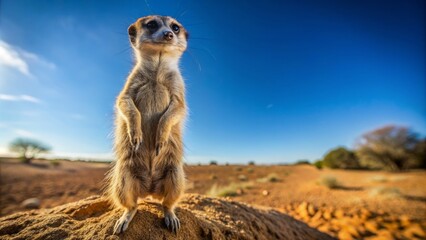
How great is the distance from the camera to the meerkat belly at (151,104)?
255cm

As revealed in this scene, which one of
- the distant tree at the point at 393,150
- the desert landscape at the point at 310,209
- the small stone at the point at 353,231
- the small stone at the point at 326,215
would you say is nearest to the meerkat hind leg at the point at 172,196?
the desert landscape at the point at 310,209

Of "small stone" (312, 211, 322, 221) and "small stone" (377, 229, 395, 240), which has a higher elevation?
"small stone" (312, 211, 322, 221)

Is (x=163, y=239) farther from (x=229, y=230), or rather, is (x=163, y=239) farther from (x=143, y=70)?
(x=143, y=70)

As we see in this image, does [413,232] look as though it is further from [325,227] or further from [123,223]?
[123,223]

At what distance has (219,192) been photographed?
9.39 meters

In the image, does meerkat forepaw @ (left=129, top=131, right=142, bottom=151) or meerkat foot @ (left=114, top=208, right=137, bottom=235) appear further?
meerkat forepaw @ (left=129, top=131, right=142, bottom=151)

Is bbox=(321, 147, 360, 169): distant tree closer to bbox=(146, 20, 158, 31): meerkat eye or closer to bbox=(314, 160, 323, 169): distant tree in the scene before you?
bbox=(314, 160, 323, 169): distant tree

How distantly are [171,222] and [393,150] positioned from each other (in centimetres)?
2743

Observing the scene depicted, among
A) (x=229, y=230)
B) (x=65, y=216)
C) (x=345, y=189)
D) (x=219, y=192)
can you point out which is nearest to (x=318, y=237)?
(x=229, y=230)

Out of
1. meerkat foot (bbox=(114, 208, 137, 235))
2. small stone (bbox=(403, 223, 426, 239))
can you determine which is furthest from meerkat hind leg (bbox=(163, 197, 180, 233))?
small stone (bbox=(403, 223, 426, 239))

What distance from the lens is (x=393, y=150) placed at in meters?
22.2

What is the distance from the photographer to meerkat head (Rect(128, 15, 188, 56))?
2.76 meters

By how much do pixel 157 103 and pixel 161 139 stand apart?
485 millimetres

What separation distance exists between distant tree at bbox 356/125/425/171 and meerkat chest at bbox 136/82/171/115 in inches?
1056
